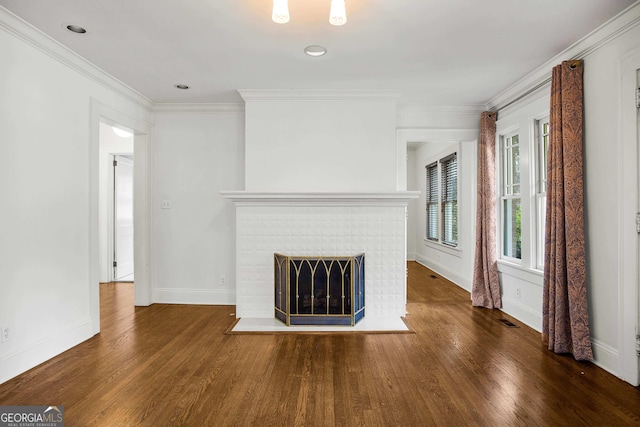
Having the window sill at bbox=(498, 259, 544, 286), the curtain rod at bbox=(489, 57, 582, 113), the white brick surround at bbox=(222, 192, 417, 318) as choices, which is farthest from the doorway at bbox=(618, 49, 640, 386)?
the white brick surround at bbox=(222, 192, 417, 318)

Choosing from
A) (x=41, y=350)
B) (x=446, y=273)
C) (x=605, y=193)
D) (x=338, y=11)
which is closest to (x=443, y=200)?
(x=446, y=273)

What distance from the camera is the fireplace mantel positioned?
369cm

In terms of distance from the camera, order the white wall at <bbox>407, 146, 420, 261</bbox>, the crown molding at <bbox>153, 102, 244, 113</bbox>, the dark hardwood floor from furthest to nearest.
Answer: the white wall at <bbox>407, 146, 420, 261</bbox> → the crown molding at <bbox>153, 102, 244, 113</bbox> → the dark hardwood floor

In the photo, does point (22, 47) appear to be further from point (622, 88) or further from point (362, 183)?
point (622, 88)

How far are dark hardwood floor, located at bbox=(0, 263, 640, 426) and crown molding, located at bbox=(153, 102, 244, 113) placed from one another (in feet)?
8.39

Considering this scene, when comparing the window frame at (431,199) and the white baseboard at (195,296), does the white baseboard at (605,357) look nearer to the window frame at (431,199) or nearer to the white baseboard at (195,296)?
the white baseboard at (195,296)

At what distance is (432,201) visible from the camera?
7438 millimetres

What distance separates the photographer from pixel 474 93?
4.02 metres

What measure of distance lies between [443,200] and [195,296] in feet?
15.5

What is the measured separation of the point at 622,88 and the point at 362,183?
2.30 metres

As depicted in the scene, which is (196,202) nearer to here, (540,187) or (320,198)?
(320,198)

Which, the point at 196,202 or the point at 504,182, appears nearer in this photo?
the point at 504,182

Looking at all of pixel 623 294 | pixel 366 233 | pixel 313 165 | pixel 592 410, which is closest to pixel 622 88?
pixel 623 294

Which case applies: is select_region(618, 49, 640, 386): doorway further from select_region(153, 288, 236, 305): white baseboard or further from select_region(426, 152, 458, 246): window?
select_region(153, 288, 236, 305): white baseboard
